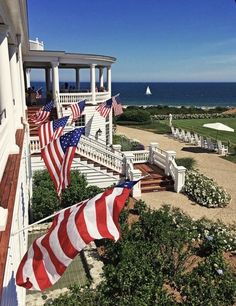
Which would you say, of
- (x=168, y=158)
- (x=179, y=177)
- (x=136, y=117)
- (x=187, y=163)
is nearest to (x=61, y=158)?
(x=179, y=177)

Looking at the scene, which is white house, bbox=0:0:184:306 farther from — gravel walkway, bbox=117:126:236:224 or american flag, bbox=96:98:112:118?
american flag, bbox=96:98:112:118

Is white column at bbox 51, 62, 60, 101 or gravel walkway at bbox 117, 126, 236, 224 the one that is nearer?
gravel walkway at bbox 117, 126, 236, 224

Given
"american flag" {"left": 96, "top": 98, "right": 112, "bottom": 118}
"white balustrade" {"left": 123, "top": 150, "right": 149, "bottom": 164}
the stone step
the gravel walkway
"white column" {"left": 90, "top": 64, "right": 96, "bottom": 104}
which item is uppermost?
"white column" {"left": 90, "top": 64, "right": 96, "bottom": 104}

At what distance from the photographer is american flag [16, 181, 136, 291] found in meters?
4.83

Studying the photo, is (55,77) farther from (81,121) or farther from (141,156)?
(141,156)

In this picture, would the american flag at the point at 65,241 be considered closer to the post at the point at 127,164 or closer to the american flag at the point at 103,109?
the post at the point at 127,164

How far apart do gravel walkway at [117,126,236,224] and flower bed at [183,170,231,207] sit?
0.30 metres

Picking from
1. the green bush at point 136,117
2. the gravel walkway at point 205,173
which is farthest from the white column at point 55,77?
the green bush at point 136,117

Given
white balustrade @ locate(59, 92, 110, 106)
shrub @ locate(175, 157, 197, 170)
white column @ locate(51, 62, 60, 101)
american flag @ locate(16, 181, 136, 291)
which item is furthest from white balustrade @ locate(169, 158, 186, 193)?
american flag @ locate(16, 181, 136, 291)

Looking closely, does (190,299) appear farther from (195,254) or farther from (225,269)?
(195,254)

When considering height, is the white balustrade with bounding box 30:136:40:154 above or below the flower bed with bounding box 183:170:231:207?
above

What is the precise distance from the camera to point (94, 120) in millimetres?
22578

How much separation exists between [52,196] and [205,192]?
23.5 feet

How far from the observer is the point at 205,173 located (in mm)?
20812
